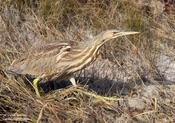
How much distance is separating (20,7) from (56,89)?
1.48 metres

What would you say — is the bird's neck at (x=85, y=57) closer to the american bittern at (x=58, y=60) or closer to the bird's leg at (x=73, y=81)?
the american bittern at (x=58, y=60)

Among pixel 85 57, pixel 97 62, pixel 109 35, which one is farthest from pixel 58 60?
pixel 97 62

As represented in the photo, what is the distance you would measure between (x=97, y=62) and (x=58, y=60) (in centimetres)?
91

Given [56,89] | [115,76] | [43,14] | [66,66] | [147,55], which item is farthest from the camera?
[43,14]

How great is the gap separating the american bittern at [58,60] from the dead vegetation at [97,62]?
0.26 feet

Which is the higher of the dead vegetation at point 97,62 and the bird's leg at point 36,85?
the bird's leg at point 36,85

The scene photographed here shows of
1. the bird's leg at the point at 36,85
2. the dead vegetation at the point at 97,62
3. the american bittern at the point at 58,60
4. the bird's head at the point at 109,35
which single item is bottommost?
the dead vegetation at the point at 97,62

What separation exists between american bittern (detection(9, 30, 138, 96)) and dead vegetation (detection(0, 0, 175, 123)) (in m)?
0.08

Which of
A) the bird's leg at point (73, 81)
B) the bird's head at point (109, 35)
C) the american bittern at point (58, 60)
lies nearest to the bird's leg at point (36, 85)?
the american bittern at point (58, 60)

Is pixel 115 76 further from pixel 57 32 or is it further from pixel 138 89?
pixel 57 32

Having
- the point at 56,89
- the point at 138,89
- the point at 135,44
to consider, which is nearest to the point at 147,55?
the point at 135,44

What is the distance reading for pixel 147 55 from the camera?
15.1ft

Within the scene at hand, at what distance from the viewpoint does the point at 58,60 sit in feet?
11.8

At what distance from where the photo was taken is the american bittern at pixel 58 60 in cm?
355
